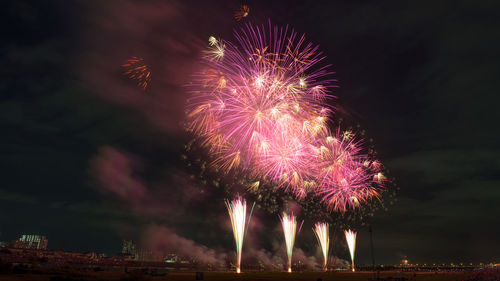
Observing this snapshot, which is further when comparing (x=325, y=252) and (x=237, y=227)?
(x=325, y=252)

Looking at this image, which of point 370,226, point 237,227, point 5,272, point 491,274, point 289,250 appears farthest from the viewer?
point 289,250

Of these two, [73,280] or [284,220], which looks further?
[284,220]

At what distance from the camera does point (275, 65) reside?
3566 centimetres

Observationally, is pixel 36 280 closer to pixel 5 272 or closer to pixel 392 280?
pixel 5 272

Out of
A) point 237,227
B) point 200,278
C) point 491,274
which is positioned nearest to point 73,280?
point 200,278

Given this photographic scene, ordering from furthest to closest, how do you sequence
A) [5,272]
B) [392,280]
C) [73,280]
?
[392,280]
[5,272]
[73,280]

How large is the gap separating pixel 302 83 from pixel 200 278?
89.1 feet

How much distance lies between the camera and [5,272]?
4294cm

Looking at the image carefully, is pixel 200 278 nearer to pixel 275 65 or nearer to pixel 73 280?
pixel 73 280

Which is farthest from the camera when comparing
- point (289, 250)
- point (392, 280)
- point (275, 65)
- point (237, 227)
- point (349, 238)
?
point (349, 238)

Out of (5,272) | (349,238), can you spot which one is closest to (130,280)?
(5,272)

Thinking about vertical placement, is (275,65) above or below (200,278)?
above

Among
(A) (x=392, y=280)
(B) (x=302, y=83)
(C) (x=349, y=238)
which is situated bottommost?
(A) (x=392, y=280)

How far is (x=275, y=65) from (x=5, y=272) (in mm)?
46408
